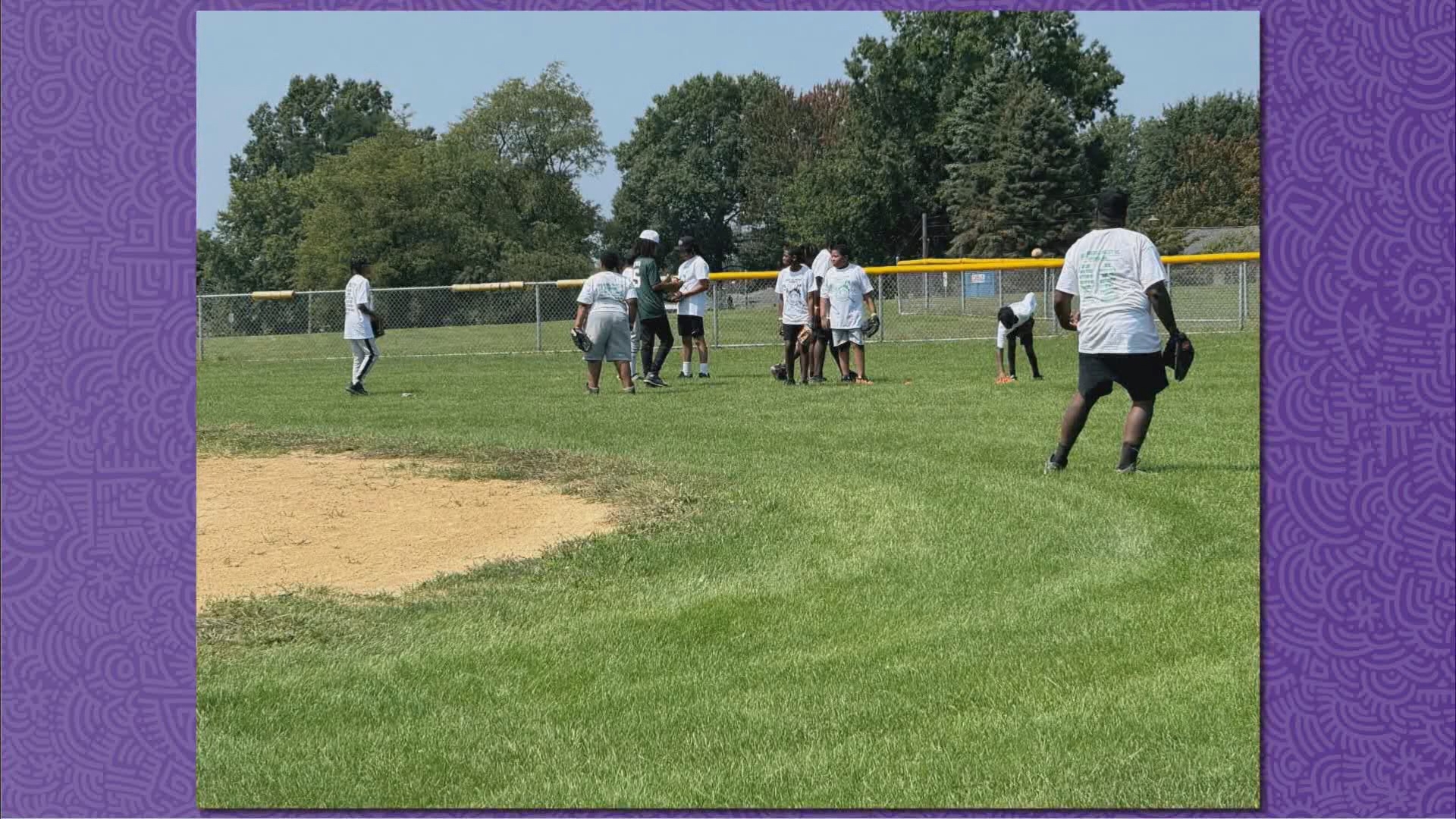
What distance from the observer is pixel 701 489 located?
27.9ft

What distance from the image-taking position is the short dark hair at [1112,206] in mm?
7086

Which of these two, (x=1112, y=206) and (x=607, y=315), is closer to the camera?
(x=1112, y=206)

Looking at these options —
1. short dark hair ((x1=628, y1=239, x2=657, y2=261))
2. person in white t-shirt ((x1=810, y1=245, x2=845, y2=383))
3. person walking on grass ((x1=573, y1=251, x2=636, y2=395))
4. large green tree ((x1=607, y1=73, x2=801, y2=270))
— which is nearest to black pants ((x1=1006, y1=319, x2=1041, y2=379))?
person in white t-shirt ((x1=810, y1=245, x2=845, y2=383))

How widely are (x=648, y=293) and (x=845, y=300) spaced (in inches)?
86.5

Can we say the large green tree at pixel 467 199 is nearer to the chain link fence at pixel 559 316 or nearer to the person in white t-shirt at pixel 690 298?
the chain link fence at pixel 559 316

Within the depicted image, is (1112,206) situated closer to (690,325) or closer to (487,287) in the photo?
(690,325)

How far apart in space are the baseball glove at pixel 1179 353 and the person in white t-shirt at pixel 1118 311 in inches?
3.5

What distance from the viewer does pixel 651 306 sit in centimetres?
1619

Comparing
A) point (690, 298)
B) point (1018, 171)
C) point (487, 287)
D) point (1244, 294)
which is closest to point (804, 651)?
point (1018, 171)

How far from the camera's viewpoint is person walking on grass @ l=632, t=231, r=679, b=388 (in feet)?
53.0

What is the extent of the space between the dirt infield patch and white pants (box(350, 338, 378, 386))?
629 cm

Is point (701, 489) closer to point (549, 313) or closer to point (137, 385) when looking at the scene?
point (137, 385)

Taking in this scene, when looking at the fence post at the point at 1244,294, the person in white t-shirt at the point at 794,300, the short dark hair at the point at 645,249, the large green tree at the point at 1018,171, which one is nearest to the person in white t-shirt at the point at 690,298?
the short dark hair at the point at 645,249

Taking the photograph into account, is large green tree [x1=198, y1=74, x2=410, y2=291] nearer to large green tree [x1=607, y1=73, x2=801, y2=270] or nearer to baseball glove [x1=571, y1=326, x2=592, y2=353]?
baseball glove [x1=571, y1=326, x2=592, y2=353]
